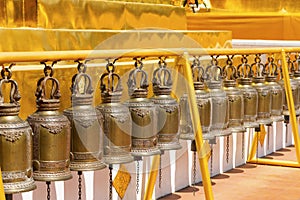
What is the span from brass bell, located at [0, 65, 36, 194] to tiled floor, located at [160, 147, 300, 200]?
7.44ft

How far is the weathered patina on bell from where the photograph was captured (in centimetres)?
355

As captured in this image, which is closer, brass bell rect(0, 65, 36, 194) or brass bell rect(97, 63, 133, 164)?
brass bell rect(0, 65, 36, 194)

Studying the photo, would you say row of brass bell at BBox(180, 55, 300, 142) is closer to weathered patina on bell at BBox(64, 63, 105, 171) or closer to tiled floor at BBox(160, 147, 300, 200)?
tiled floor at BBox(160, 147, 300, 200)

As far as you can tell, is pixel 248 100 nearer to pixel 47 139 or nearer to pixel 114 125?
pixel 114 125

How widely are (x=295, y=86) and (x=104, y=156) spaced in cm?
269

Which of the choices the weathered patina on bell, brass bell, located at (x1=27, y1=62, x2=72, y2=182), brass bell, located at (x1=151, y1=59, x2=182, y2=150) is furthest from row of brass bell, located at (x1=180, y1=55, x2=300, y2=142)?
brass bell, located at (x1=27, y1=62, x2=72, y2=182)

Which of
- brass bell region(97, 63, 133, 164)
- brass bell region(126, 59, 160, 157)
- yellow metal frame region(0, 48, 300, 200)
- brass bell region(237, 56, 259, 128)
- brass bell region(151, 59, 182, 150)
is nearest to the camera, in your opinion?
yellow metal frame region(0, 48, 300, 200)

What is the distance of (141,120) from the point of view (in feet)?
12.9

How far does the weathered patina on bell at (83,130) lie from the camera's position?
11.6 feet

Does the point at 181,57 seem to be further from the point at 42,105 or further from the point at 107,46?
the point at 42,105

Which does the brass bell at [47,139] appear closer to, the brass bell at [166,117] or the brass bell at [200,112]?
the brass bell at [166,117]

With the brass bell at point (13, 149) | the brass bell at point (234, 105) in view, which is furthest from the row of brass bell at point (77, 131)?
the brass bell at point (234, 105)

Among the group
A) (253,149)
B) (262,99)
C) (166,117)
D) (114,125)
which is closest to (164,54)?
(166,117)

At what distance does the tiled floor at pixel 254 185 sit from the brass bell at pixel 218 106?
0.81 metres
